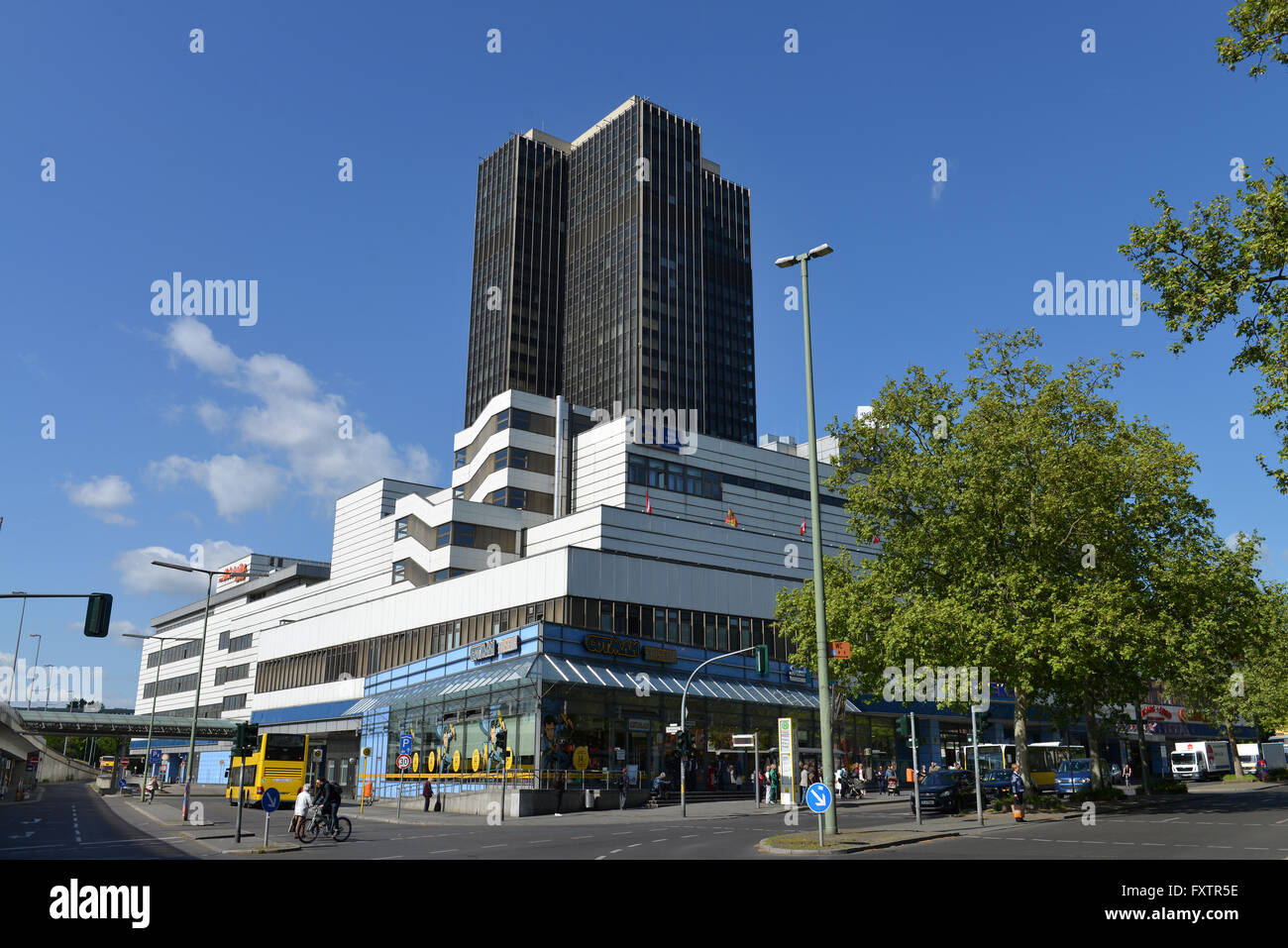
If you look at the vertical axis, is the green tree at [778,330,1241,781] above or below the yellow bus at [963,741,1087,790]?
above

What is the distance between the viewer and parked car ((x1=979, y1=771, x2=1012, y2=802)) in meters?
40.6

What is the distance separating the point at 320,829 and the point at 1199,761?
68069 millimetres

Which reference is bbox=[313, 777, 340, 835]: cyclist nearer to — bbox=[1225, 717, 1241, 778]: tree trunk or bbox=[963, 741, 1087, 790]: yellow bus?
bbox=[963, 741, 1087, 790]: yellow bus

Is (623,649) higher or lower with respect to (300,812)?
higher

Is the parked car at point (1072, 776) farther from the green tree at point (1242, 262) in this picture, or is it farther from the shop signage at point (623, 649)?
the green tree at point (1242, 262)

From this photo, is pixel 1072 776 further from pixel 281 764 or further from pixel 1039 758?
pixel 281 764

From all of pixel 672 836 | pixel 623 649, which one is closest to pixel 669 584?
pixel 623 649

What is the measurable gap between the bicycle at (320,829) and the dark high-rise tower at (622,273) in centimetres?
10764

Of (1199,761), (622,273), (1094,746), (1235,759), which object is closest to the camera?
(1094,746)

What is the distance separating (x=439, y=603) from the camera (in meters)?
62.2

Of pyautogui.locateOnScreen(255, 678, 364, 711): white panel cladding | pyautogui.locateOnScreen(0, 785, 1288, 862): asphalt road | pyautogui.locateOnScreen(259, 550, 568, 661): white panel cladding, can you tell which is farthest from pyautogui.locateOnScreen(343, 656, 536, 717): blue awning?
pyautogui.locateOnScreen(255, 678, 364, 711): white panel cladding

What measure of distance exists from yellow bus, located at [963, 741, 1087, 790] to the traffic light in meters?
42.5
